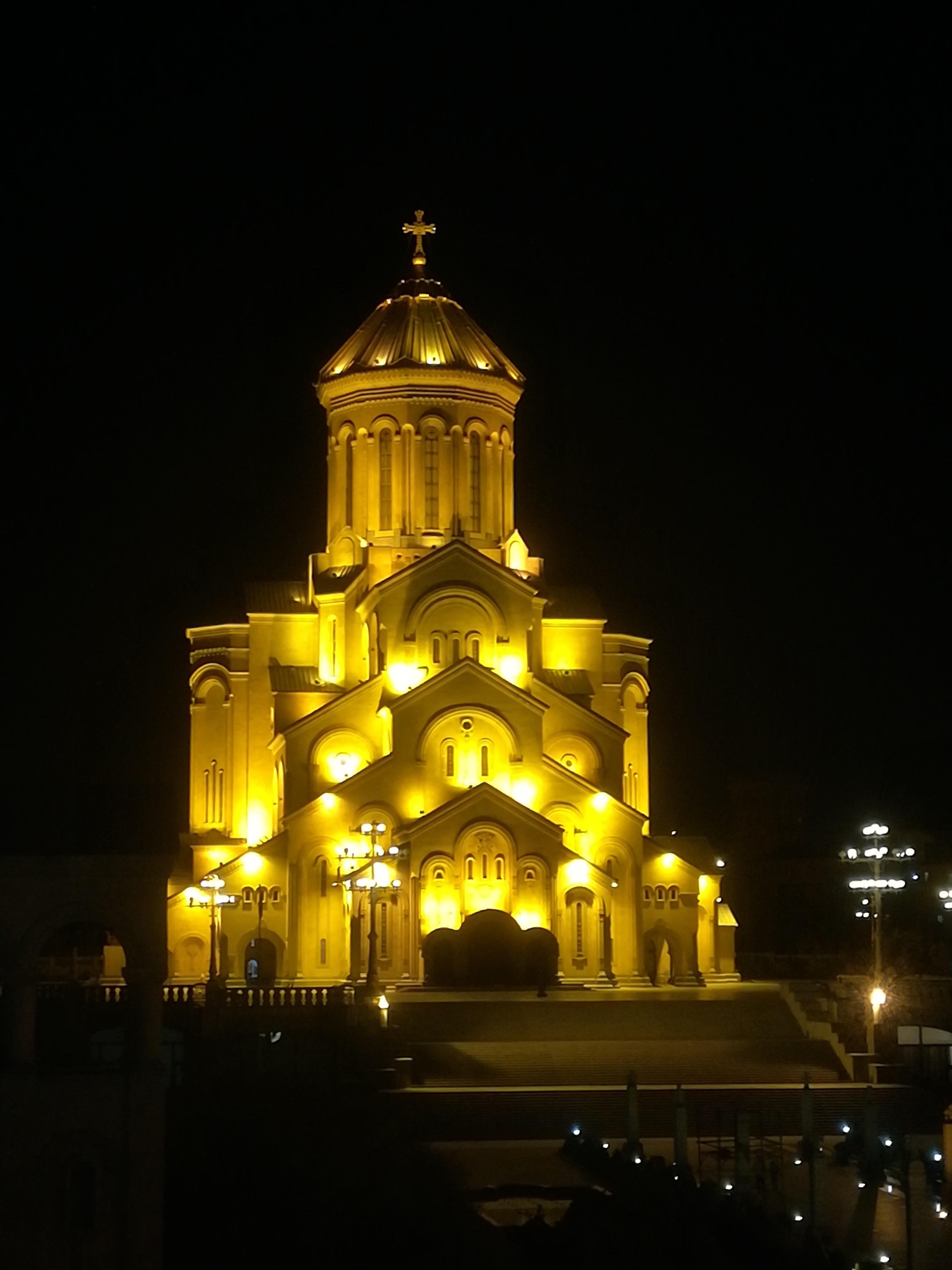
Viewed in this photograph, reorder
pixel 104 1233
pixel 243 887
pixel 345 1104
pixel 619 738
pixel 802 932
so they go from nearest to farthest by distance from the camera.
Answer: pixel 104 1233, pixel 345 1104, pixel 243 887, pixel 619 738, pixel 802 932

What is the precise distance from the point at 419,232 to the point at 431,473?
704cm

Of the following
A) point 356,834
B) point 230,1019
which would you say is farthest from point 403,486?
point 230,1019

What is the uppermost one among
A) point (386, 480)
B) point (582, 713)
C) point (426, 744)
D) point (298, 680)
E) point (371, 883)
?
point (386, 480)

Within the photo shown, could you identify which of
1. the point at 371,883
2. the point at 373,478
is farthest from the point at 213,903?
the point at 373,478

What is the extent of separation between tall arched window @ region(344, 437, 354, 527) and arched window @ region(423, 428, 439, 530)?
5.90 ft

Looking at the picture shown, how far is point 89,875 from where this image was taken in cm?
2541

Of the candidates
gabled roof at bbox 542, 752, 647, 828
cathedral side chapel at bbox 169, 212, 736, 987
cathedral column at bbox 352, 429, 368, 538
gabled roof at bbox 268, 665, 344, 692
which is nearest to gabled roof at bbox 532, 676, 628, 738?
cathedral side chapel at bbox 169, 212, 736, 987

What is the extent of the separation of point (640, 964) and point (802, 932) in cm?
1872

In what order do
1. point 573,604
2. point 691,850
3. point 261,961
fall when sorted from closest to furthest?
1. point 261,961
2. point 691,850
3. point 573,604

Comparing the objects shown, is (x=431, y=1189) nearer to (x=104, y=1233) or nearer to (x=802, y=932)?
(x=104, y=1233)

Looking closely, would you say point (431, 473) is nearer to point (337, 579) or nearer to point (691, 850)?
point (337, 579)

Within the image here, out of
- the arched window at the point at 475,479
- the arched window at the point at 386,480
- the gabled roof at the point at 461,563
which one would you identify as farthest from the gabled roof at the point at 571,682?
the arched window at the point at 386,480

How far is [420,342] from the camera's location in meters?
58.7

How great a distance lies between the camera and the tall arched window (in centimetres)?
5816
